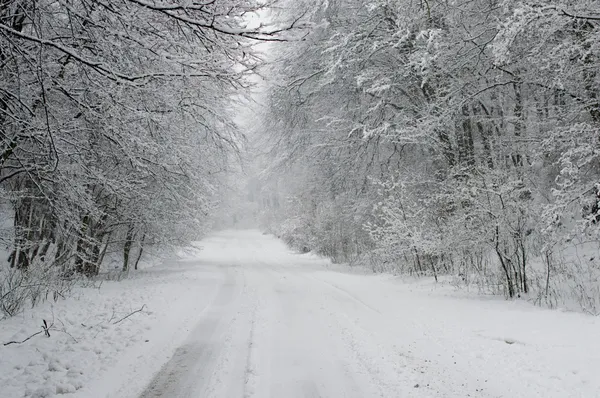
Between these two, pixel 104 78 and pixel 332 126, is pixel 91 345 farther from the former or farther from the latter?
pixel 332 126

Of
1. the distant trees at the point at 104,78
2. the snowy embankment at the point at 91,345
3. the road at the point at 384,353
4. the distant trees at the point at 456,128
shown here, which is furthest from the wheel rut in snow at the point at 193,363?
the distant trees at the point at 456,128

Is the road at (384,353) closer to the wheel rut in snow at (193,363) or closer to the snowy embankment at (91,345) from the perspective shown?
the wheel rut in snow at (193,363)

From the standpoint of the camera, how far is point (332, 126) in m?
13.7

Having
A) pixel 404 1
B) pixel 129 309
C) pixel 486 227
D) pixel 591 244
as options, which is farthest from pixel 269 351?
pixel 591 244

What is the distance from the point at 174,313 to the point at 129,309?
897 mm

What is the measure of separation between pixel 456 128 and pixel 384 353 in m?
9.36

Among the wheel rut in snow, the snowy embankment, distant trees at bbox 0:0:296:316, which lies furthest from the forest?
the wheel rut in snow

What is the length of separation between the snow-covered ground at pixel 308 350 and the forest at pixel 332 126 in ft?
4.57

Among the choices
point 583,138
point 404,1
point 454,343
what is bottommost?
point 454,343

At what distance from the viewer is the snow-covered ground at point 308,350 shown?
4133mm

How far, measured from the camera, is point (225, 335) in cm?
623

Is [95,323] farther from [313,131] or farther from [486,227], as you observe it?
[313,131]

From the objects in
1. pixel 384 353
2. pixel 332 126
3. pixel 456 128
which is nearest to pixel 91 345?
pixel 384 353

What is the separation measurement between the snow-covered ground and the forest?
4.57 ft
